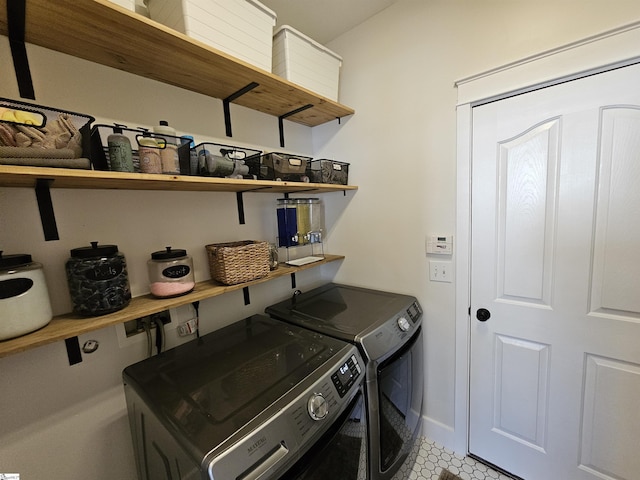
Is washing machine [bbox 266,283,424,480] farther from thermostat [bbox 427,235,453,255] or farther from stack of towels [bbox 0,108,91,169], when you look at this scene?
stack of towels [bbox 0,108,91,169]

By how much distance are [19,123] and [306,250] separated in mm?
1504

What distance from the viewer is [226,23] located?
1067mm

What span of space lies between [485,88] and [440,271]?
974mm

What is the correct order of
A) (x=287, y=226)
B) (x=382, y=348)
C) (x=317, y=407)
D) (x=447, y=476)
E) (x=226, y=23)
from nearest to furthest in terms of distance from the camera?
1. (x=317, y=407)
2. (x=226, y=23)
3. (x=382, y=348)
4. (x=447, y=476)
5. (x=287, y=226)

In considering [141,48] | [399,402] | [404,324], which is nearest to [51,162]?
[141,48]

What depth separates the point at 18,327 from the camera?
75 cm

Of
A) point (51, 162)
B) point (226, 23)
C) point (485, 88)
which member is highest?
point (226, 23)

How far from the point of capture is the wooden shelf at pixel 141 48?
0.78 meters

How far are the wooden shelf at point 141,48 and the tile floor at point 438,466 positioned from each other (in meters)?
2.07

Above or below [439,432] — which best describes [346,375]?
above

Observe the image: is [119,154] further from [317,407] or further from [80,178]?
[317,407]

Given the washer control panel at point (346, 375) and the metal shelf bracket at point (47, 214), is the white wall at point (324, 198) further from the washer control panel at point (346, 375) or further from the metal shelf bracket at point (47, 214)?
the washer control panel at point (346, 375)

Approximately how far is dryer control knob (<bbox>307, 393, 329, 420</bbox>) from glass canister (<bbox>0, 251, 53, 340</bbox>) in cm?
86

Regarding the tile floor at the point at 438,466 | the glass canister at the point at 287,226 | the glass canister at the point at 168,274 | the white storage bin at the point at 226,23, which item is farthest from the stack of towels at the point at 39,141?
the tile floor at the point at 438,466
